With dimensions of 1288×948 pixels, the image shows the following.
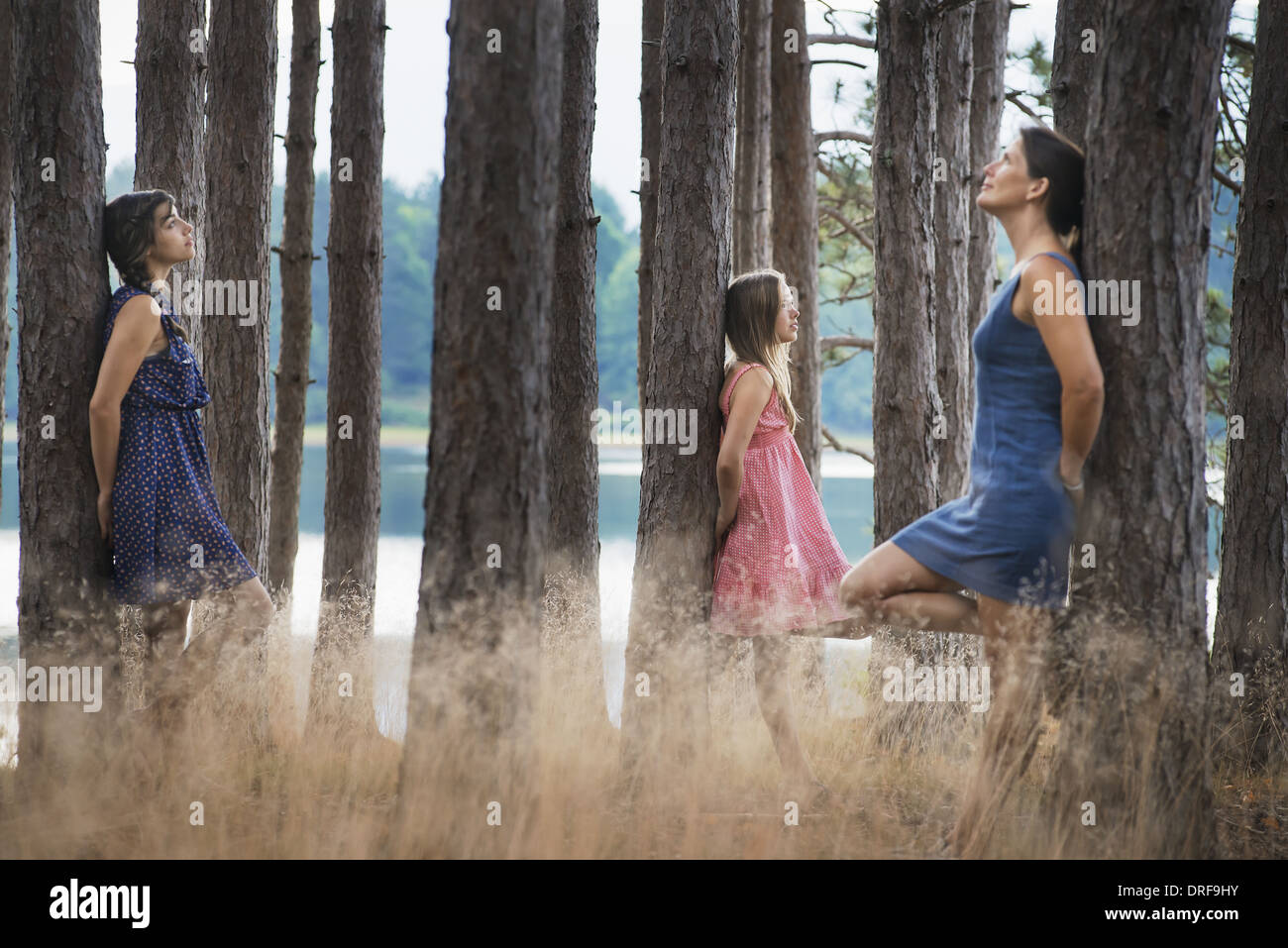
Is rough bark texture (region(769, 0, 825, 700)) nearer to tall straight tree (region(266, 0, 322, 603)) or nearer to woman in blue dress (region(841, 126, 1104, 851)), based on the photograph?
tall straight tree (region(266, 0, 322, 603))

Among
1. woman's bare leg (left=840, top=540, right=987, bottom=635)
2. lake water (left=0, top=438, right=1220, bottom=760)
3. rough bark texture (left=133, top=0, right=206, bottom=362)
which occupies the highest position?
rough bark texture (left=133, top=0, right=206, bottom=362)

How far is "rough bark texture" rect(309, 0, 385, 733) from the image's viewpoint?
7316 millimetres

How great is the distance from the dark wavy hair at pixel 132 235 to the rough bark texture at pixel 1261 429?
5138mm

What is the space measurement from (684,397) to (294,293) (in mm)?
6193

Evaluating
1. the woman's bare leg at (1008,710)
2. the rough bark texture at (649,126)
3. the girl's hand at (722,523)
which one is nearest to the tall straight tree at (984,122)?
the rough bark texture at (649,126)

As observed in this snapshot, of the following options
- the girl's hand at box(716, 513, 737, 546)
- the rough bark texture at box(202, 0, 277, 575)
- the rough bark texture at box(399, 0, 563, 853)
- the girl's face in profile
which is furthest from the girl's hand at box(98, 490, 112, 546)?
the girl's face in profile

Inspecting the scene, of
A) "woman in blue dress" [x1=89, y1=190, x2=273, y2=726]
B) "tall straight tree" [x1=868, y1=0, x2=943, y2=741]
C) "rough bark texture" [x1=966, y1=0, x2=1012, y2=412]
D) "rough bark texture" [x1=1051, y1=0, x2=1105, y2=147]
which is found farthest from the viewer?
"rough bark texture" [x1=966, y1=0, x2=1012, y2=412]

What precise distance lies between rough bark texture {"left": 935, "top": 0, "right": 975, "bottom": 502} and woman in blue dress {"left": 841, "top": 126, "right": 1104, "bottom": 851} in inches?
164

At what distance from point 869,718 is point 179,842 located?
11.2 ft

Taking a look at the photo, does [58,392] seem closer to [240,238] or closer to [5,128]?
[240,238]

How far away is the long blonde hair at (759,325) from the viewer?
459 centimetres

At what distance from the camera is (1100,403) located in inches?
138

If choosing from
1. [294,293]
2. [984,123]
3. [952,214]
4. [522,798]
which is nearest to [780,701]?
[522,798]
